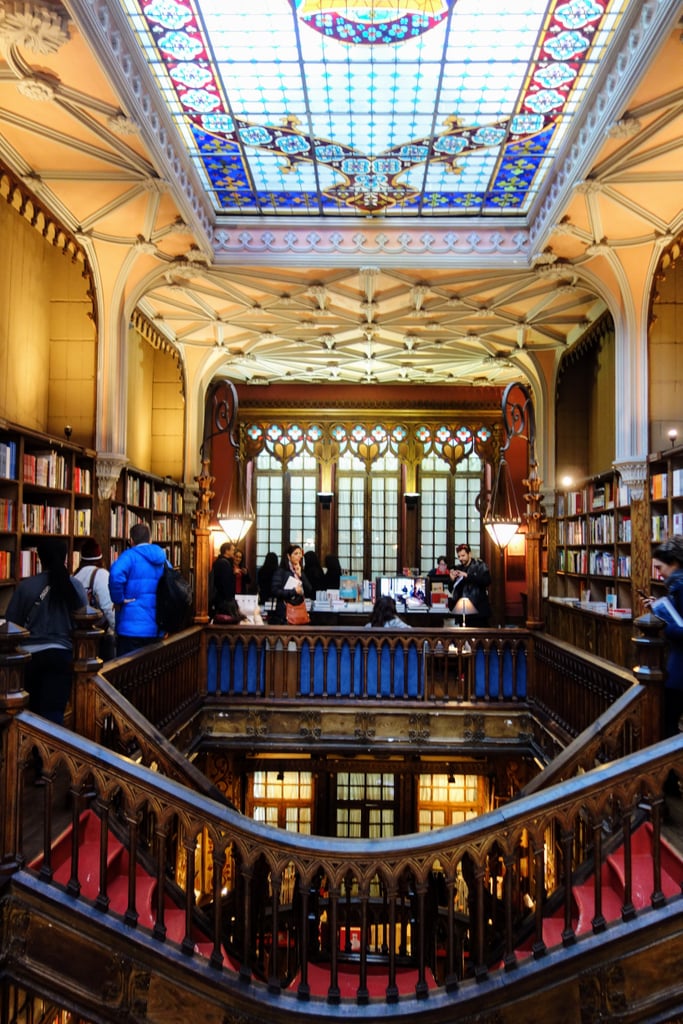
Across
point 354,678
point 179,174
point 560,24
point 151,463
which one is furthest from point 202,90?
point 151,463

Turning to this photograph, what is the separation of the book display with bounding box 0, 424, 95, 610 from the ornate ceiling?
7.20ft

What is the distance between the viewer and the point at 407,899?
6270 mm

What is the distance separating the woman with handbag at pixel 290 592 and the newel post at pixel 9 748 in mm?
5341

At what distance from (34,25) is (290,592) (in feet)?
18.0

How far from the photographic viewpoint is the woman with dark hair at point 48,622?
448 centimetres

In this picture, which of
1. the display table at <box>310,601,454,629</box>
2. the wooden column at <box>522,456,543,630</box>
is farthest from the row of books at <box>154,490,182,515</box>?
the wooden column at <box>522,456,543,630</box>

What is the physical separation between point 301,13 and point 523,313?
672 cm

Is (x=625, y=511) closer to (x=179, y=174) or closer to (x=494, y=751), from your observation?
(x=494, y=751)

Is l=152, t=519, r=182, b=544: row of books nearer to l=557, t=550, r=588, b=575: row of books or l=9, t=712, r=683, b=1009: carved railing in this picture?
l=557, t=550, r=588, b=575: row of books

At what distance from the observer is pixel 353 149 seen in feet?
24.1

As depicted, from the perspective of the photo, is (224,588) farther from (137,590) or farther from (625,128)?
(625,128)

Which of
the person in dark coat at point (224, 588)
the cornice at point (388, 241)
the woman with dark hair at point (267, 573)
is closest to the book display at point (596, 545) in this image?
the cornice at point (388, 241)

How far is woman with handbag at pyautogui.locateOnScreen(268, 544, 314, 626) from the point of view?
845 centimetres

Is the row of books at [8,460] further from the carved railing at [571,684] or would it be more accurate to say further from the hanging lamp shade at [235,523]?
the carved railing at [571,684]
